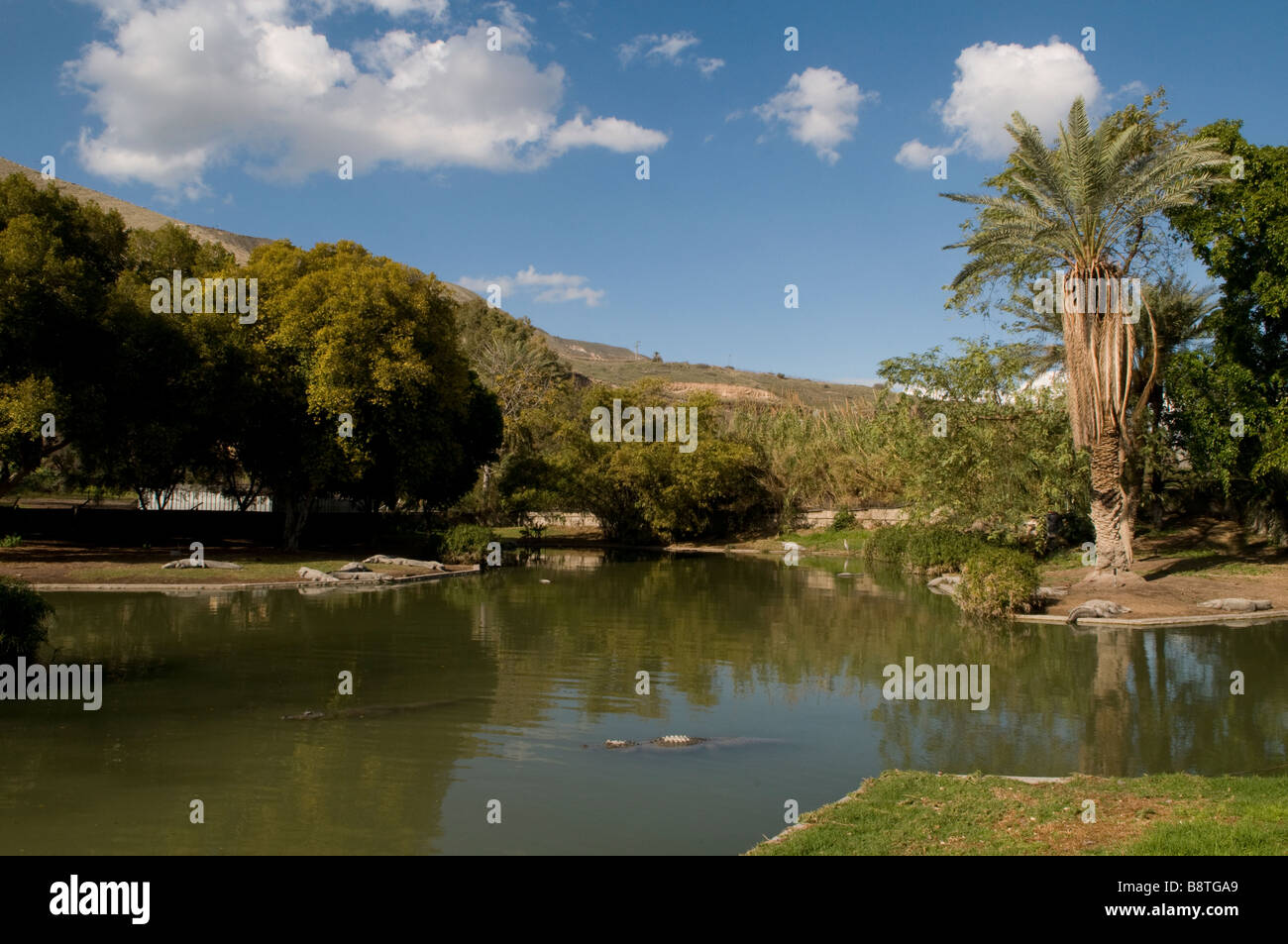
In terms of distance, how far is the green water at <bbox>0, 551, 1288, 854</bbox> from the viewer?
297 inches

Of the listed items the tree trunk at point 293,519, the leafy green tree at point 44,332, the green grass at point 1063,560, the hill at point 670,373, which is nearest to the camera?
the leafy green tree at point 44,332

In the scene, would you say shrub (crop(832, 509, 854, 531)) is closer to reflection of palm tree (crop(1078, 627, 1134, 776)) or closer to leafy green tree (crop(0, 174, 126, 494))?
reflection of palm tree (crop(1078, 627, 1134, 776))

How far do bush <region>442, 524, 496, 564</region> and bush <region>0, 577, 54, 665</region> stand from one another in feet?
62.2

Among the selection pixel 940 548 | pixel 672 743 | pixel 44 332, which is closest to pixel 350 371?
pixel 44 332

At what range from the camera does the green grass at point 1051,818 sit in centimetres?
605

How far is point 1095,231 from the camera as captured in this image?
69.6ft

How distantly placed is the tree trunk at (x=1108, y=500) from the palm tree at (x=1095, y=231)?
0.02m

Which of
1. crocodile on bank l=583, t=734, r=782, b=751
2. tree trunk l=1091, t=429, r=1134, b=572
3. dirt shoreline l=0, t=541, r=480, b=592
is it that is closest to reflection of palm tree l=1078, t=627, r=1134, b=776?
crocodile on bank l=583, t=734, r=782, b=751

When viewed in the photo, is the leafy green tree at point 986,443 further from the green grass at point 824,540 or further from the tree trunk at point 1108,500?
the green grass at point 824,540

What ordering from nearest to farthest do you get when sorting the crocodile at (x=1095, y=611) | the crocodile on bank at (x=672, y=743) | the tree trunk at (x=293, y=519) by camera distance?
the crocodile on bank at (x=672, y=743) → the crocodile at (x=1095, y=611) → the tree trunk at (x=293, y=519)

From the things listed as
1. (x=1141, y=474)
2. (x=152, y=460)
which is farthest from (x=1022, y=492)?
(x=152, y=460)

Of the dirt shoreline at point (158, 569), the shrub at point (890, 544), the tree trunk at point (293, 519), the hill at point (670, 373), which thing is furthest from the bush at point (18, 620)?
the hill at point (670, 373)

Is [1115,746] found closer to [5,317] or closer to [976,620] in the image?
[976,620]
